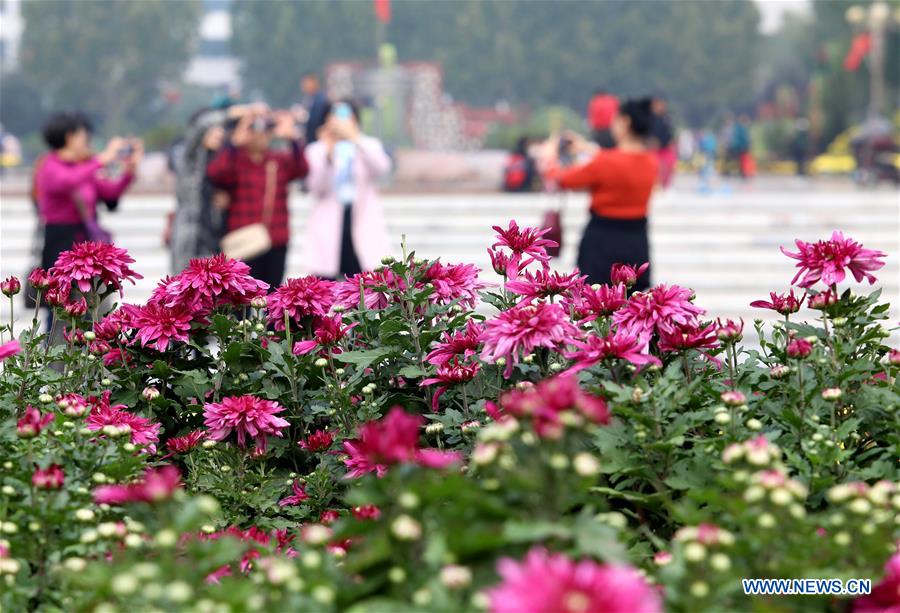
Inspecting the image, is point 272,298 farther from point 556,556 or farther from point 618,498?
point 556,556

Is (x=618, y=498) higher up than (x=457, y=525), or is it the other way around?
(x=457, y=525)

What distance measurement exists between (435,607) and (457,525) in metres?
0.15

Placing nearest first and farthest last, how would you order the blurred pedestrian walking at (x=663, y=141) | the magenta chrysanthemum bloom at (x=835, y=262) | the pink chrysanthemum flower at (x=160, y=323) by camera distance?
the magenta chrysanthemum bloom at (x=835, y=262) → the pink chrysanthemum flower at (x=160, y=323) → the blurred pedestrian walking at (x=663, y=141)

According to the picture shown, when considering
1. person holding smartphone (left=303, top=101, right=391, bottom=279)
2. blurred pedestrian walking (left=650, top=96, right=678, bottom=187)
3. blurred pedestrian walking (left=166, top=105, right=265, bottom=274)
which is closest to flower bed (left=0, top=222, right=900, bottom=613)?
blurred pedestrian walking (left=166, top=105, right=265, bottom=274)

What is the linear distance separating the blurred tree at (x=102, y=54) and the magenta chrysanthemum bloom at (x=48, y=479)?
2917 inches

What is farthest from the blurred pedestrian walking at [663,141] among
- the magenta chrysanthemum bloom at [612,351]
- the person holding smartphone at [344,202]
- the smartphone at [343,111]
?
the magenta chrysanthemum bloom at [612,351]

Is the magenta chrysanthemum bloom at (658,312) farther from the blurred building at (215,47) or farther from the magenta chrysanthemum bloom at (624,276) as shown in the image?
the blurred building at (215,47)

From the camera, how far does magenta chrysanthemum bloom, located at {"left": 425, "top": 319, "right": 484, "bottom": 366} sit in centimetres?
274

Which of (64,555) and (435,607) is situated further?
(64,555)

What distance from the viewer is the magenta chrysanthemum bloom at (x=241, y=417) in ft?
8.94

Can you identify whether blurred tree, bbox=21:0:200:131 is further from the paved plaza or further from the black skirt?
the black skirt

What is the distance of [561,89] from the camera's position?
7738 centimetres

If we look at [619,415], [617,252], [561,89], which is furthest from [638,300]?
[561,89]

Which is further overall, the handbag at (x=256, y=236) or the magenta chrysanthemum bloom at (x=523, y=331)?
A: the handbag at (x=256, y=236)
